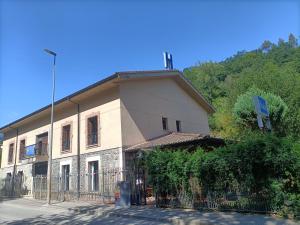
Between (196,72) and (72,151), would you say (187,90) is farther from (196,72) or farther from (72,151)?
(196,72)

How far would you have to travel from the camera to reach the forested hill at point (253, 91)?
2205 centimetres

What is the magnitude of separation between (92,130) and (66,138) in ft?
10.6

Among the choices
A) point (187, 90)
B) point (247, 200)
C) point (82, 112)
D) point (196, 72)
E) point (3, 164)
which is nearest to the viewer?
point (247, 200)

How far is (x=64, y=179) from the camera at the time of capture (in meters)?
20.5


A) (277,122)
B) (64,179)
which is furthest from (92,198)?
(277,122)

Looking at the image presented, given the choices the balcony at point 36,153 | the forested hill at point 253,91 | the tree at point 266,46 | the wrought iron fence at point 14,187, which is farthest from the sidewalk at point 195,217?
the tree at point 266,46

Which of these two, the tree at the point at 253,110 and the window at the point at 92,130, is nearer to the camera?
the window at the point at 92,130

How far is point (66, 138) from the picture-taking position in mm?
22000

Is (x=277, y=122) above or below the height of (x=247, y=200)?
above

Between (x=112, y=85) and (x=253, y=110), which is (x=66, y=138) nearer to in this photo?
(x=112, y=85)

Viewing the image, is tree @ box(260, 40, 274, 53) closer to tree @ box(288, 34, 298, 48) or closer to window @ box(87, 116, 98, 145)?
tree @ box(288, 34, 298, 48)

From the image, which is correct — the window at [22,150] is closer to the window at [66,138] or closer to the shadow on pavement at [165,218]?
the window at [66,138]

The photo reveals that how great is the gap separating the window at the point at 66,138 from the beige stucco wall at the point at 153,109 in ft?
18.7

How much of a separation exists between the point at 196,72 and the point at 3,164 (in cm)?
3494
